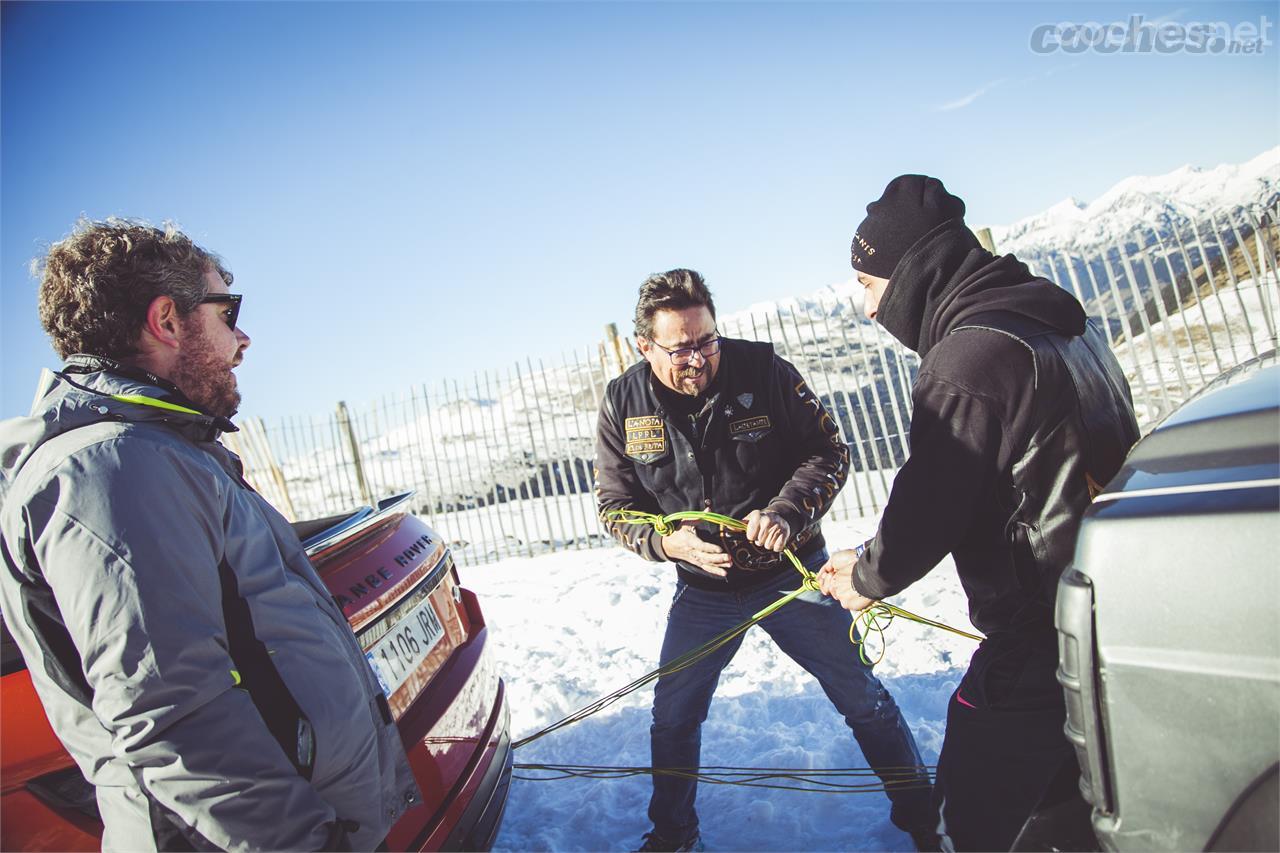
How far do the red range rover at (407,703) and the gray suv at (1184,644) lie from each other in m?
1.75

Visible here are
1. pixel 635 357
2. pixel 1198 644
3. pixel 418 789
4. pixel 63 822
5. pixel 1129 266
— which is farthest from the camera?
pixel 635 357

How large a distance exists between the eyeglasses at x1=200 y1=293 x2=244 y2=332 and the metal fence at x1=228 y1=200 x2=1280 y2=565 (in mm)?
5399

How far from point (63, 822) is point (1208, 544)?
2.27m

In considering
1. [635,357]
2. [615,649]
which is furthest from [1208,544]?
[635,357]

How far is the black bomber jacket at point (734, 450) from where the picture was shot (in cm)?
289

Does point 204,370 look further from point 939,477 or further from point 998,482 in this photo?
point 998,482

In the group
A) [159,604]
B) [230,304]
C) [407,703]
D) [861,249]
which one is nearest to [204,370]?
[230,304]

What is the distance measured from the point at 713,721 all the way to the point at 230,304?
3.14 m

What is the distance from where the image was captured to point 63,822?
152 centimetres

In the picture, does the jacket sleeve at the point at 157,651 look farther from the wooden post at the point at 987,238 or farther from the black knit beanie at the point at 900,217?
the wooden post at the point at 987,238

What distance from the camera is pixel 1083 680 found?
1.11m

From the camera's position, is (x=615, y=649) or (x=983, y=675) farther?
(x=615, y=649)

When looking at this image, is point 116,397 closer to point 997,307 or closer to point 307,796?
point 307,796

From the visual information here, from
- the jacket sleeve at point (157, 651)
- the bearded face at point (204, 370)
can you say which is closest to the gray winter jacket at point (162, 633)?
the jacket sleeve at point (157, 651)
